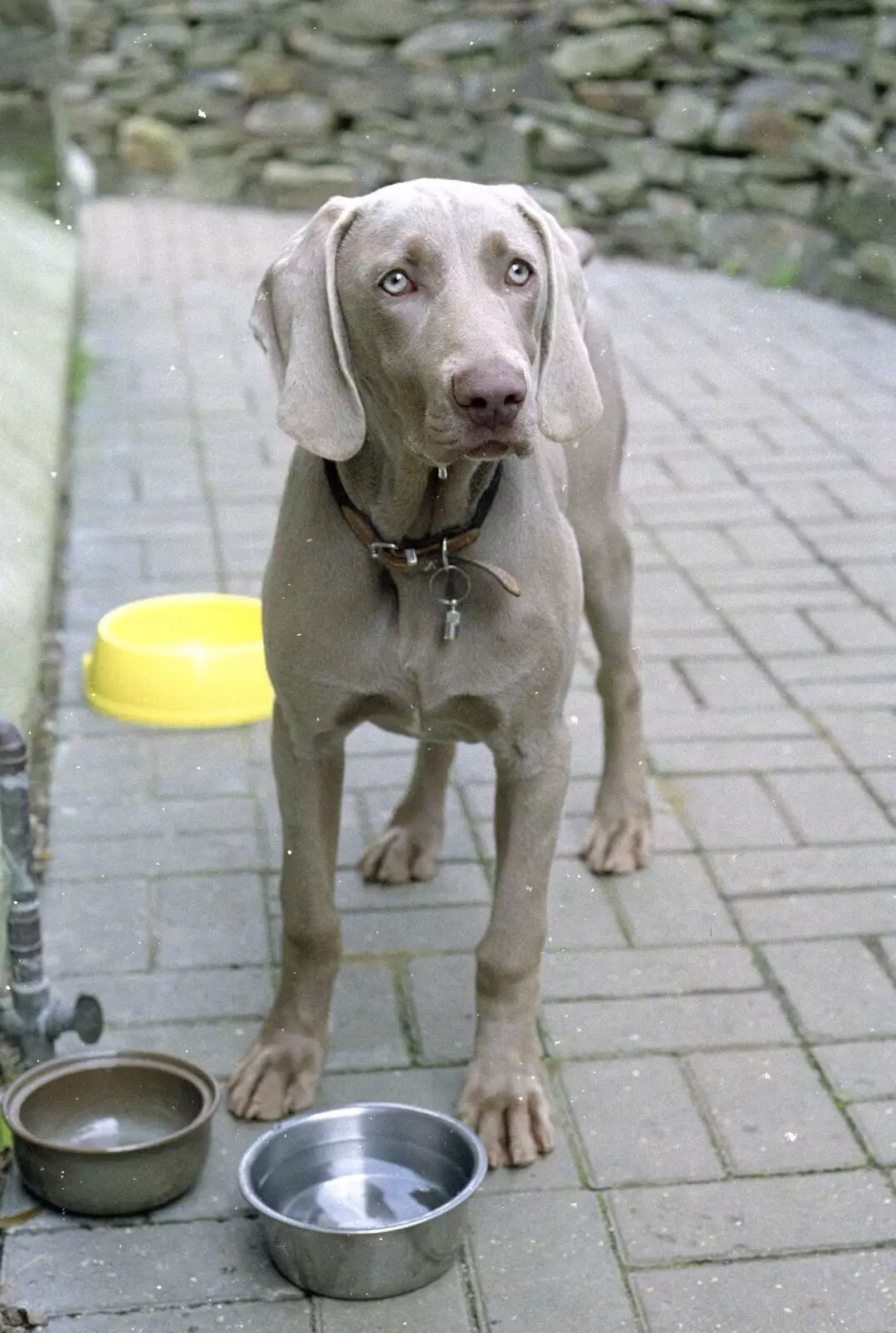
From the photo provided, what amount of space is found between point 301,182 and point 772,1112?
9.06 meters

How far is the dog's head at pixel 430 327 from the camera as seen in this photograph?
2465mm

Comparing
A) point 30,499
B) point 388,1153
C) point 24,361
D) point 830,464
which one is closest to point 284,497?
point 388,1153

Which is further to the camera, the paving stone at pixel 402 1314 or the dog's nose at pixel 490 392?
the paving stone at pixel 402 1314

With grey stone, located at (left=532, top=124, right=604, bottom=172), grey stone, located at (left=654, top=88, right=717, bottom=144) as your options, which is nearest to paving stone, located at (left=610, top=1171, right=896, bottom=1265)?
grey stone, located at (left=654, top=88, right=717, bottom=144)

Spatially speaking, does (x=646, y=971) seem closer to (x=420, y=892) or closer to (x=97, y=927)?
(x=420, y=892)

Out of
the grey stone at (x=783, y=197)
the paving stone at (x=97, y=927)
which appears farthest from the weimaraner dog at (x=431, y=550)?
the grey stone at (x=783, y=197)

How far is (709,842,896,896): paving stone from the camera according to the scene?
12.1ft

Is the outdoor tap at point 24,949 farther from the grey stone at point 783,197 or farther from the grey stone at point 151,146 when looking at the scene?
the grey stone at point 151,146

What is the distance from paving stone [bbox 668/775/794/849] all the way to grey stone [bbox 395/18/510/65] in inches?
275

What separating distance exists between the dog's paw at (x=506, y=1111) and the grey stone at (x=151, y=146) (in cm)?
926

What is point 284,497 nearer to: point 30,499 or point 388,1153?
point 388,1153

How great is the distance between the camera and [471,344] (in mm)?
2445

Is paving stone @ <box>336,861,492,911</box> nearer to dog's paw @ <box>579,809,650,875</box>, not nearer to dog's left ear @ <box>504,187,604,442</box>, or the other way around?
dog's paw @ <box>579,809,650,875</box>

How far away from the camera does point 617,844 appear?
3.78 metres
